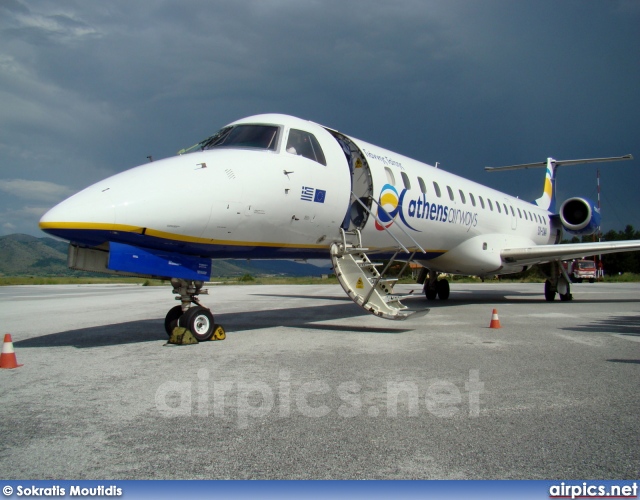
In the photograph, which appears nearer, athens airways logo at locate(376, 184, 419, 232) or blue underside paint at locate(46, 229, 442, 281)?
blue underside paint at locate(46, 229, 442, 281)

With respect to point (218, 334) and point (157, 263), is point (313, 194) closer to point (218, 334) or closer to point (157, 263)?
point (218, 334)

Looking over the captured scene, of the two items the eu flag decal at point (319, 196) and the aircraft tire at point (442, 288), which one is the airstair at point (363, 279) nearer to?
the eu flag decal at point (319, 196)

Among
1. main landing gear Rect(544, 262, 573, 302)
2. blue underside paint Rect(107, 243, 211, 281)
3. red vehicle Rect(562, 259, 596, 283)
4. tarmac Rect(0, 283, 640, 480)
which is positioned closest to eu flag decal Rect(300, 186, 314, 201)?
blue underside paint Rect(107, 243, 211, 281)

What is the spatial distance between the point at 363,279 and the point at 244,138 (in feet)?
10.7

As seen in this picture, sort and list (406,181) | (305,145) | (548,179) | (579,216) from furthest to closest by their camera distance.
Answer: (548,179)
(579,216)
(406,181)
(305,145)

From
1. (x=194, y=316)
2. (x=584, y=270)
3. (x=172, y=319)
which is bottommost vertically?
(x=172, y=319)

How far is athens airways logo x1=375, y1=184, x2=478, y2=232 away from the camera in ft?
34.9

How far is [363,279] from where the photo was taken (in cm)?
945

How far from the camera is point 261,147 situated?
329 inches

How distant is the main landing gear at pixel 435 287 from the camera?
58.9 ft

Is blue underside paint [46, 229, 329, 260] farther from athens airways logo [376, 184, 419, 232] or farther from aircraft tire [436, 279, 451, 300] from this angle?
aircraft tire [436, 279, 451, 300]

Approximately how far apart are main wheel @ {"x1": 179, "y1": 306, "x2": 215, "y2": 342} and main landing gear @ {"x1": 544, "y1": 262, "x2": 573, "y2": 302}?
13.4m

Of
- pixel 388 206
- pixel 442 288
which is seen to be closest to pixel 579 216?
pixel 442 288

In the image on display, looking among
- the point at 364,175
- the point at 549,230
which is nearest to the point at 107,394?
the point at 364,175
